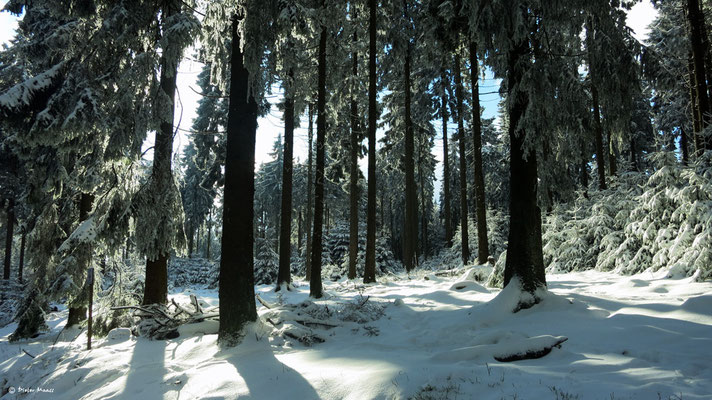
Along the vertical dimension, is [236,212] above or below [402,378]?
above

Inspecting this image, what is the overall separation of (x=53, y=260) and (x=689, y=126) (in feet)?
123

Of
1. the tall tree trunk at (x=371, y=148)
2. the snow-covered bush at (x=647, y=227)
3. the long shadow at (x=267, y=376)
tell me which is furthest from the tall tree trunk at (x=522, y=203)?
the tall tree trunk at (x=371, y=148)

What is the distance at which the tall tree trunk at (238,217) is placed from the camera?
6.07 meters

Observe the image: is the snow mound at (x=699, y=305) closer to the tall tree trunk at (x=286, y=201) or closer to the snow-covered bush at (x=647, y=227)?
the snow-covered bush at (x=647, y=227)

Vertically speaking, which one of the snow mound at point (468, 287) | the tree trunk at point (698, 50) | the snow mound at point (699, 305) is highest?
the tree trunk at point (698, 50)

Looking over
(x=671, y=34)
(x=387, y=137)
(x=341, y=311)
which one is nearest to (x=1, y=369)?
(x=341, y=311)

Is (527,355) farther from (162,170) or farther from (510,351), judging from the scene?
(162,170)

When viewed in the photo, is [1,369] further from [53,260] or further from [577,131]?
[577,131]

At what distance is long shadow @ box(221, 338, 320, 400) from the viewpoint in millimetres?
4016

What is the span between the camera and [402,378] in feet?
12.6

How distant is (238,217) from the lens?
6246mm

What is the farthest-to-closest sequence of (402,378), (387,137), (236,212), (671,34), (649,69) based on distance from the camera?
(387,137) → (671,34) → (649,69) → (236,212) → (402,378)

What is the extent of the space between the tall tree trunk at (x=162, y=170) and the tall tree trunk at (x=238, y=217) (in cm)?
213

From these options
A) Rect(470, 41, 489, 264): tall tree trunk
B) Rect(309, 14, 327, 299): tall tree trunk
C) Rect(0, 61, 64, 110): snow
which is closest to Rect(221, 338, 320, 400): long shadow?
Rect(309, 14, 327, 299): tall tree trunk
